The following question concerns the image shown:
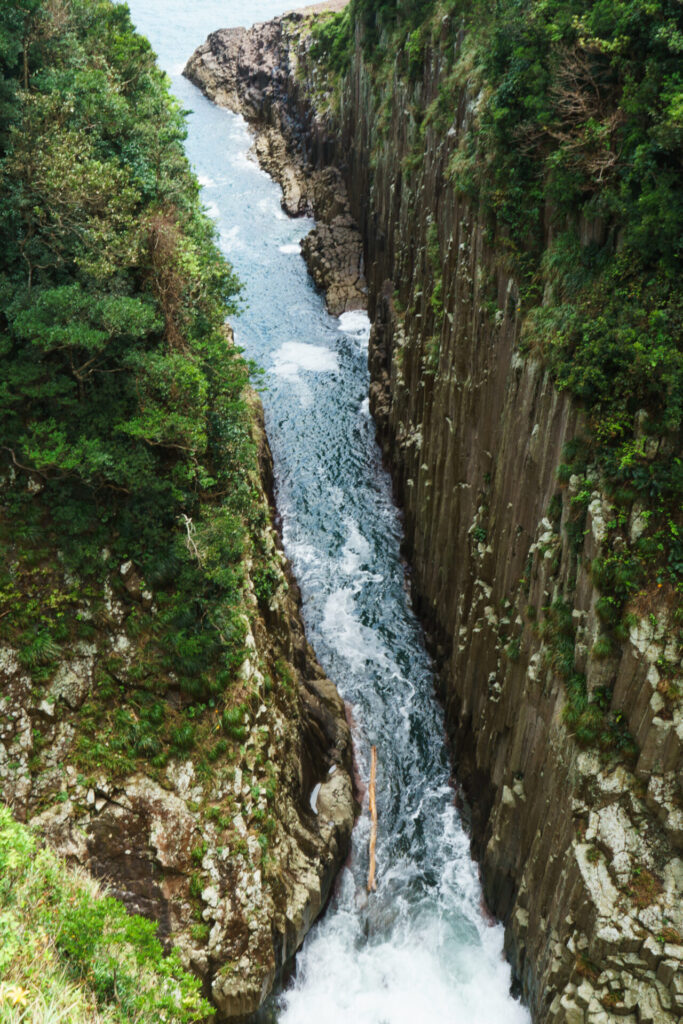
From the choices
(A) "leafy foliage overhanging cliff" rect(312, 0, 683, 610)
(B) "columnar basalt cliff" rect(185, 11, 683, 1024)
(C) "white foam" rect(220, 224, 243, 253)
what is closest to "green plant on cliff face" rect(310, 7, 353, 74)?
(C) "white foam" rect(220, 224, 243, 253)

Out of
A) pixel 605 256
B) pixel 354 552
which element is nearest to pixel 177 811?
pixel 605 256

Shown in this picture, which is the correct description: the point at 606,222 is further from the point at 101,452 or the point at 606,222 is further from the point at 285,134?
the point at 285,134

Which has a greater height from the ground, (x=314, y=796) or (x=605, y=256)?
(x=605, y=256)

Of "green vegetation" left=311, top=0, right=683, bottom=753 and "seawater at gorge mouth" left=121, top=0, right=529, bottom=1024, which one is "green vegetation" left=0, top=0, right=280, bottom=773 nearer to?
"seawater at gorge mouth" left=121, top=0, right=529, bottom=1024

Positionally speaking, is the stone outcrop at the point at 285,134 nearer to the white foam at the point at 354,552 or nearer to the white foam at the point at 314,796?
the white foam at the point at 354,552

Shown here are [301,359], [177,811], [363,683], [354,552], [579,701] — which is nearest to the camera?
[579,701]
